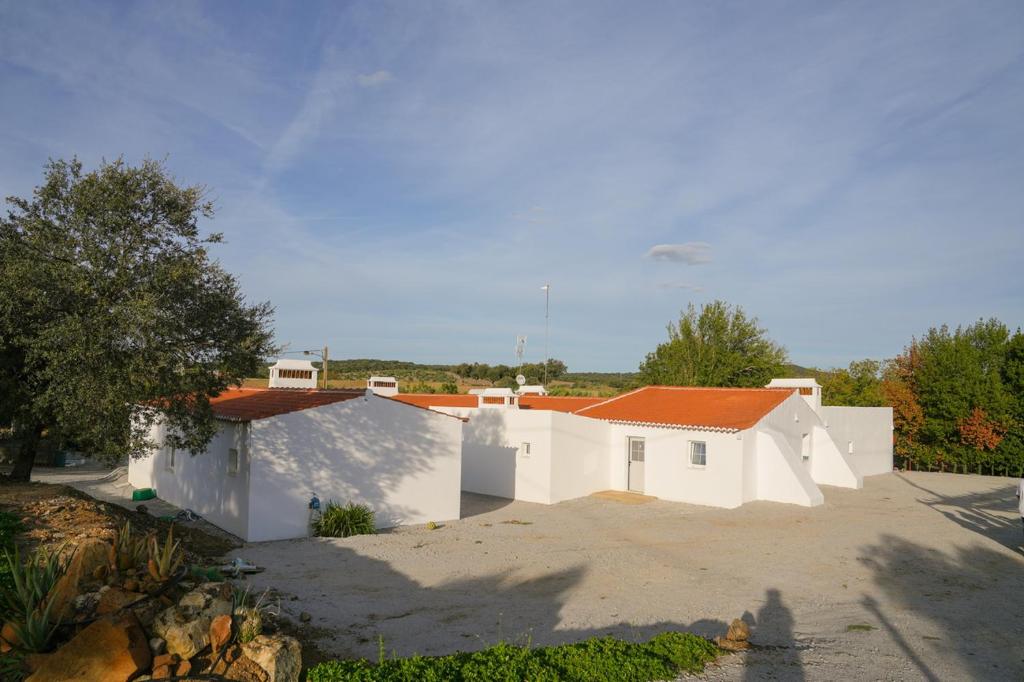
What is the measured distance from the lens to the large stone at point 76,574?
680cm

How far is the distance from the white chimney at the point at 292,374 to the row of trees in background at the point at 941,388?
2236 cm

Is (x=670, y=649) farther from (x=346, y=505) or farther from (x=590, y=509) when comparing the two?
(x=590, y=509)

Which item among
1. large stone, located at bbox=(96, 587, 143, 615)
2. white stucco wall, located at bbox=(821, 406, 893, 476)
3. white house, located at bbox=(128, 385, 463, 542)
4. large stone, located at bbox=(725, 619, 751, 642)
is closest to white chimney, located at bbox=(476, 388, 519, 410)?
white house, located at bbox=(128, 385, 463, 542)

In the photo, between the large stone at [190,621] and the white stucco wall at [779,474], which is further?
the white stucco wall at [779,474]

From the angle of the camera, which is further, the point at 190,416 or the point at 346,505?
the point at 346,505

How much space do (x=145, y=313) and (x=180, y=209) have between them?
9.17 ft

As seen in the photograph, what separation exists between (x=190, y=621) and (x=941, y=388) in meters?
36.2

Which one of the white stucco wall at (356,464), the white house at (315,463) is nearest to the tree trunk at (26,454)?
the white house at (315,463)

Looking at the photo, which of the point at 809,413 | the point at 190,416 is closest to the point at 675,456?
the point at 809,413

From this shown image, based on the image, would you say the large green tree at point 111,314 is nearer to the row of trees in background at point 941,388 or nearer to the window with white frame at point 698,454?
the window with white frame at point 698,454

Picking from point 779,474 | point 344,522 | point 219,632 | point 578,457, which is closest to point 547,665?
point 219,632

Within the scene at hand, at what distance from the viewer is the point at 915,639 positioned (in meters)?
9.48

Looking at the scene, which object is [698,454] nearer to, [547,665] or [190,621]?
[547,665]

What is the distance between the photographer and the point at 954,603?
11531 mm
